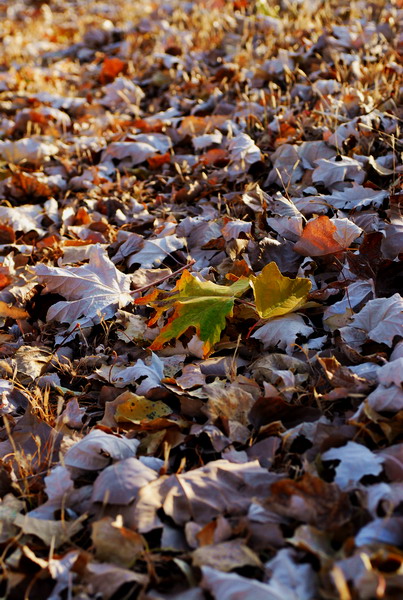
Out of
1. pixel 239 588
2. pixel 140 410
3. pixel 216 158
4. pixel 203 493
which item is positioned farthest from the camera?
pixel 216 158

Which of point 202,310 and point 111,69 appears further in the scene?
point 111,69

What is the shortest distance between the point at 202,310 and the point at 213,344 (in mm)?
117

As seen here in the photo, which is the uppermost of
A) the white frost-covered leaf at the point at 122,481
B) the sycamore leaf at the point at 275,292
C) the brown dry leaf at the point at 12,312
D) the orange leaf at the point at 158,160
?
the sycamore leaf at the point at 275,292

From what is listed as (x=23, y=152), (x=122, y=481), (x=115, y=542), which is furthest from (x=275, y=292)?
(x=23, y=152)

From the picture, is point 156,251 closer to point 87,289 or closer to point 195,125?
point 87,289

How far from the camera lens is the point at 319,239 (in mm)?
2160

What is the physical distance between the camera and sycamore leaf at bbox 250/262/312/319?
1895 mm

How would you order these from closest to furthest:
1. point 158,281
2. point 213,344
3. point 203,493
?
point 203,493
point 213,344
point 158,281

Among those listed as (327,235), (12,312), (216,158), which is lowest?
(12,312)

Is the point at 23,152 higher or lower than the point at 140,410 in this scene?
higher

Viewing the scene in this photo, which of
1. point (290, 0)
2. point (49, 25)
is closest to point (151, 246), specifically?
point (290, 0)

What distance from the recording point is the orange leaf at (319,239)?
2.13 meters

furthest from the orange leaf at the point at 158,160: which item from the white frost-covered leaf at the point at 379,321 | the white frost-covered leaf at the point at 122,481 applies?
the white frost-covered leaf at the point at 122,481

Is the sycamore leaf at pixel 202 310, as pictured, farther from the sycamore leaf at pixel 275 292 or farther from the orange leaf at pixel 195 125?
the orange leaf at pixel 195 125
